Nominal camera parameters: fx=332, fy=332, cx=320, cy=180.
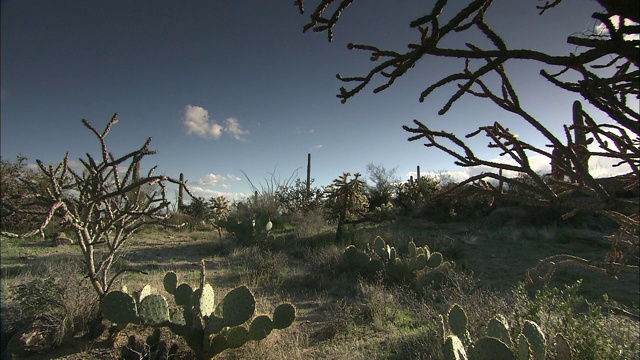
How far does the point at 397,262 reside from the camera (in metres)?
5.96

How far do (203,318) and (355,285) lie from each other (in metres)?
3.11

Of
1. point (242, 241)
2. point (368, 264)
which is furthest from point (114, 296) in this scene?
point (242, 241)

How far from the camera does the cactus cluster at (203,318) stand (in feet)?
9.98

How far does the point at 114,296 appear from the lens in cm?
304

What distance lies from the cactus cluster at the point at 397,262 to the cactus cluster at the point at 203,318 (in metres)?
3.15

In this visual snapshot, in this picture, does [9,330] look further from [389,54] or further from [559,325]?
[559,325]

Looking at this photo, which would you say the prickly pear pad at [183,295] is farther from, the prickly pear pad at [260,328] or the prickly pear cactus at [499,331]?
the prickly pear cactus at [499,331]

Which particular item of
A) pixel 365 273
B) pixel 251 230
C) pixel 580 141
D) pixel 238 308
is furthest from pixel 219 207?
pixel 580 141

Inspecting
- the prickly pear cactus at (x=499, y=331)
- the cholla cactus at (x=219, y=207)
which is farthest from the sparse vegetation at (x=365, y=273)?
the cholla cactus at (x=219, y=207)

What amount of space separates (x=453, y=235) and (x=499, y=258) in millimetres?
2514

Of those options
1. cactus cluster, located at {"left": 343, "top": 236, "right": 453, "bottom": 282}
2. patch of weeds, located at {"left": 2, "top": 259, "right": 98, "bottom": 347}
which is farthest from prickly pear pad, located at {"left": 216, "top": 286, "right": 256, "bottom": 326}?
cactus cluster, located at {"left": 343, "top": 236, "right": 453, "bottom": 282}

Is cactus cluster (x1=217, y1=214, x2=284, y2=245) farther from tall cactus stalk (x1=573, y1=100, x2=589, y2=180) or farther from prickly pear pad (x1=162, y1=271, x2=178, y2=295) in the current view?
tall cactus stalk (x1=573, y1=100, x2=589, y2=180)

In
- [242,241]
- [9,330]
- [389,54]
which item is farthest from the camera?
[242,241]

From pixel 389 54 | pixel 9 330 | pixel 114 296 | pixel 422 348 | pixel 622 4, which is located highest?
pixel 389 54
